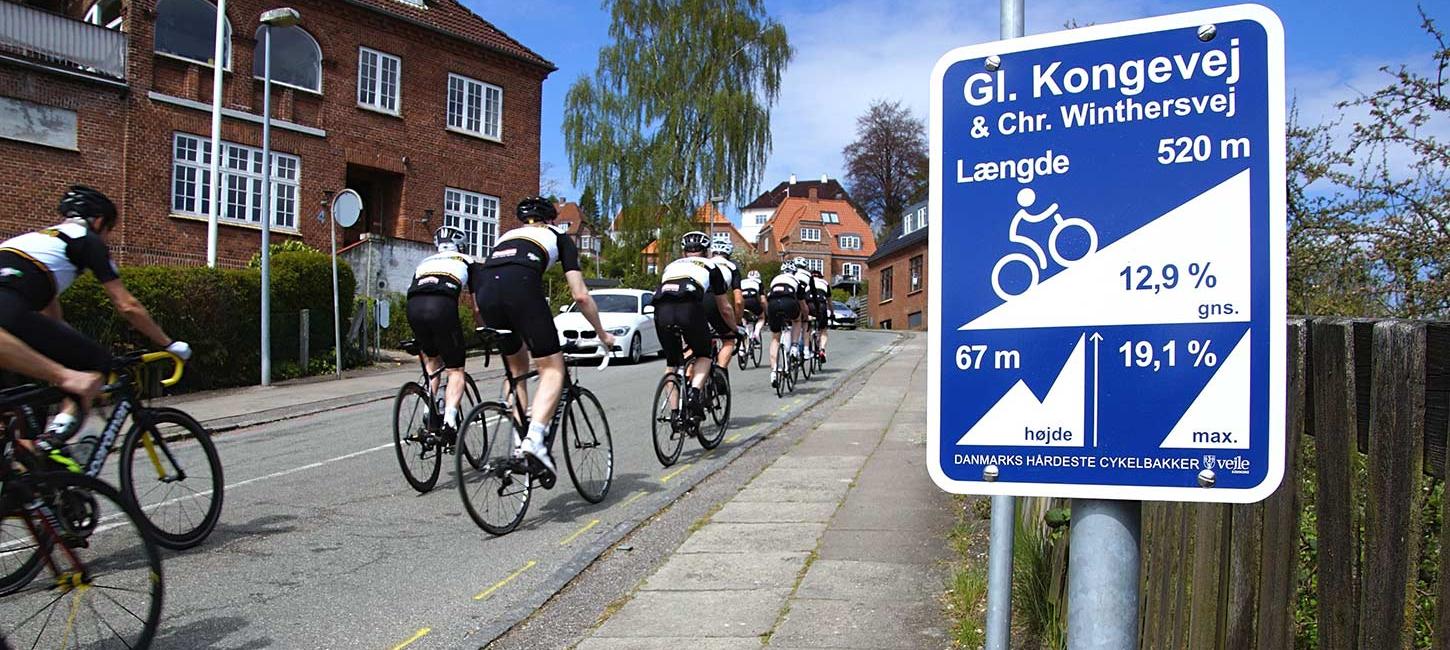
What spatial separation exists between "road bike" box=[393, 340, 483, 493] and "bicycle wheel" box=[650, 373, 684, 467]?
158 centimetres

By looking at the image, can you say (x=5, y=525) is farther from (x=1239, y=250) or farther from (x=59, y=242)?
(x=1239, y=250)

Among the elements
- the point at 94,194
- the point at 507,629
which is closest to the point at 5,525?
the point at 507,629

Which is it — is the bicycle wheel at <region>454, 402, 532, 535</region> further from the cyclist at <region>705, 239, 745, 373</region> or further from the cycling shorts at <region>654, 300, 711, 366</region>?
the cyclist at <region>705, 239, 745, 373</region>

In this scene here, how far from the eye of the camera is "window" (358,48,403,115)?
27.2 metres

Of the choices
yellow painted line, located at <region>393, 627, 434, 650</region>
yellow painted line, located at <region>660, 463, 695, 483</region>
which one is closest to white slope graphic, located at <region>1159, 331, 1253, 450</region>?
yellow painted line, located at <region>393, 627, 434, 650</region>

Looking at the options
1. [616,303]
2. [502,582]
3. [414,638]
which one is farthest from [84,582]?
[616,303]

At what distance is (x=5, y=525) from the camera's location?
380 cm

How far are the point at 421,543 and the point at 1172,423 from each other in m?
5.34

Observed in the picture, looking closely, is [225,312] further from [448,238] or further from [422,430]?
[422,430]

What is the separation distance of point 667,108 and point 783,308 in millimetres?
23308

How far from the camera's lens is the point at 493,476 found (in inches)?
251

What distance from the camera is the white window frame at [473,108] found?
2955 cm

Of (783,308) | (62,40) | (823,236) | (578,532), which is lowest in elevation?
(578,532)

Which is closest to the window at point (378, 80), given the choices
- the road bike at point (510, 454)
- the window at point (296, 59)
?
the window at point (296, 59)
